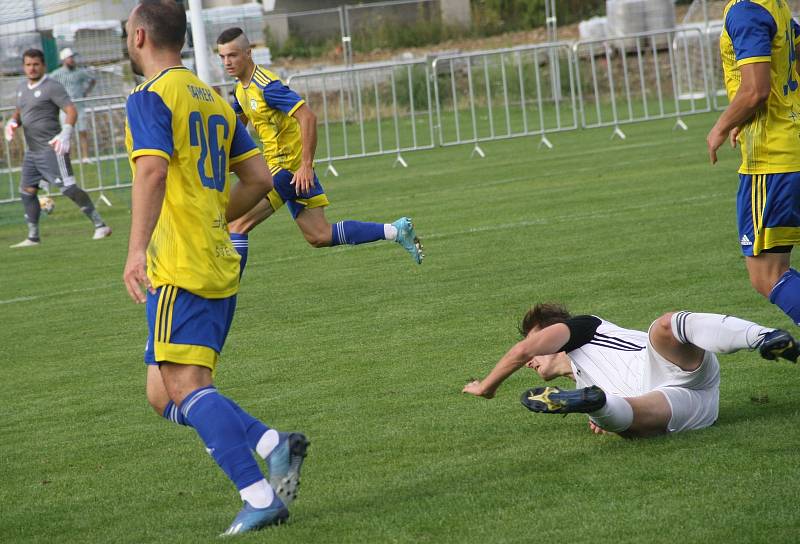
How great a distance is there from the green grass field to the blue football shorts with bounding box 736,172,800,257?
74cm

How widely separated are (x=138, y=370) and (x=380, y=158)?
1535cm

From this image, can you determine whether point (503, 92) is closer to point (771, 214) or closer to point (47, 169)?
point (47, 169)

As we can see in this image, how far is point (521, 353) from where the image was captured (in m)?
5.07

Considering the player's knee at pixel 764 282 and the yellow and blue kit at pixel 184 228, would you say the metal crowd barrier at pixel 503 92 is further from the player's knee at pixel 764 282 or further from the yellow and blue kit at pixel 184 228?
Result: the yellow and blue kit at pixel 184 228

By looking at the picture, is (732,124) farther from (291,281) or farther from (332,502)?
(291,281)

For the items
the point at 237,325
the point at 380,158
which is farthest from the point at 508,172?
the point at 237,325

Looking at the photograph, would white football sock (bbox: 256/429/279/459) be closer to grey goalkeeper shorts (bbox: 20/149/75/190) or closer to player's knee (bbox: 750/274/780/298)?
player's knee (bbox: 750/274/780/298)

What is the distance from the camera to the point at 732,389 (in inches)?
236

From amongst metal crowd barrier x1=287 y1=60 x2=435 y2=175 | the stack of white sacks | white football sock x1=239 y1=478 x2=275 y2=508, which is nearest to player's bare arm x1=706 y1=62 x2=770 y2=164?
white football sock x1=239 y1=478 x2=275 y2=508

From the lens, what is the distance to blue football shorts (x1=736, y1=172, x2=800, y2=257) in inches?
221

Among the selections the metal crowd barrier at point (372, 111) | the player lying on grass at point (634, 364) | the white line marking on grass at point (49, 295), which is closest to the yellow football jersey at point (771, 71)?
the player lying on grass at point (634, 364)

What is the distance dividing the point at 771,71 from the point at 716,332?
1.43 metres

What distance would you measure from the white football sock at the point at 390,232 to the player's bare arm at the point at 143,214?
5389 millimetres

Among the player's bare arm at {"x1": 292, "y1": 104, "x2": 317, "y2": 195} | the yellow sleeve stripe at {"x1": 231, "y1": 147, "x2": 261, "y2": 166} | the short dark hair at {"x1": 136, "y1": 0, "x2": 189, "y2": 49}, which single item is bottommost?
the player's bare arm at {"x1": 292, "y1": 104, "x2": 317, "y2": 195}
